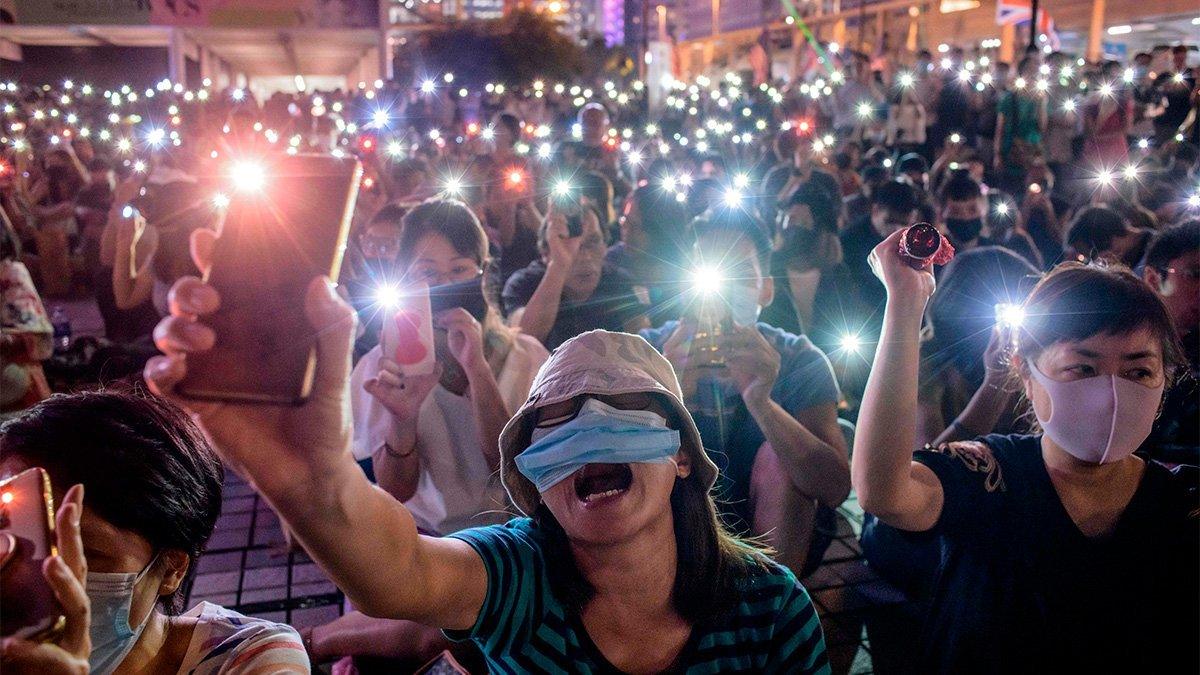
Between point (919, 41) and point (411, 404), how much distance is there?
30847 mm

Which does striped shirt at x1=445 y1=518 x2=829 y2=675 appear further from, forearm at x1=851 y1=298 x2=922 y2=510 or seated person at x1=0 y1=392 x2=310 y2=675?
seated person at x1=0 y1=392 x2=310 y2=675

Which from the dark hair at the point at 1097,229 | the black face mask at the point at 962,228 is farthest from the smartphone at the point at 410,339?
the dark hair at the point at 1097,229

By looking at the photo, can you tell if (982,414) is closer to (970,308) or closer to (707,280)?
(970,308)

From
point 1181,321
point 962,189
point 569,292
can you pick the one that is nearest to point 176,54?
point 569,292

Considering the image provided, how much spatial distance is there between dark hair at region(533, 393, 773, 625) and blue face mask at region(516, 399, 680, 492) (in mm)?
156

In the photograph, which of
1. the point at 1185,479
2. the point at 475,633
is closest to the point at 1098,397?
the point at 1185,479

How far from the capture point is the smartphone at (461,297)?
3469mm

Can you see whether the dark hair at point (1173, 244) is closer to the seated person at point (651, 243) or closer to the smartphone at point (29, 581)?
the seated person at point (651, 243)

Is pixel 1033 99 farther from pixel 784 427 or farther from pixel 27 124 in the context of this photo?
pixel 27 124

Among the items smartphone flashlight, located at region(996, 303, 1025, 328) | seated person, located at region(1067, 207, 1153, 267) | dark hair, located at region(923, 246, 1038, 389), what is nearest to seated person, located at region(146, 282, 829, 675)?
smartphone flashlight, located at region(996, 303, 1025, 328)

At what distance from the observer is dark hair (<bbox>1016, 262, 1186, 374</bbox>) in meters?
2.32

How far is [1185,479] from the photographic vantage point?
2432mm

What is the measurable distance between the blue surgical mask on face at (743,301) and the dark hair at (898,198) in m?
2.88

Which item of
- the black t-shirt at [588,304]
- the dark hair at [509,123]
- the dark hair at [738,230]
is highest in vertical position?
the dark hair at [509,123]
